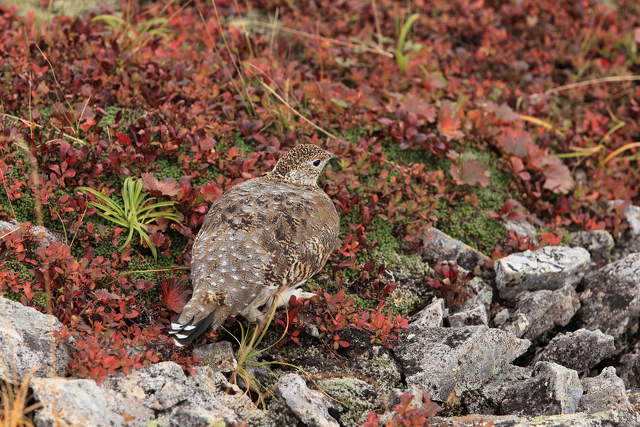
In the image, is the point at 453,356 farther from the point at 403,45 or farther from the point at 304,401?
the point at 403,45

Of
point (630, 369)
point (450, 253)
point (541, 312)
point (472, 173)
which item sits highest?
point (472, 173)

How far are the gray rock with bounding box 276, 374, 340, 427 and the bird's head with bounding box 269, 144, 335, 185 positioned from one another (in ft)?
7.08

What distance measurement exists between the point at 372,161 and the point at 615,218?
276cm

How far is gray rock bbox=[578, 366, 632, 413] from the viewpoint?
5.37 meters

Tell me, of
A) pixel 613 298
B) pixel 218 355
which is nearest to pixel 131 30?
pixel 218 355

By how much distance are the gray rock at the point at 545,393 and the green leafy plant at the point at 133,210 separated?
3.15 meters

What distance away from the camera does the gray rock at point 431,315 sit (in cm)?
636

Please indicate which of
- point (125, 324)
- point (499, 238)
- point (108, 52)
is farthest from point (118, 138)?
point (499, 238)

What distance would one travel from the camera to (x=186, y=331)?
5.08 metres

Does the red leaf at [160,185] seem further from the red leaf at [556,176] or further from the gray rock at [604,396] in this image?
the red leaf at [556,176]

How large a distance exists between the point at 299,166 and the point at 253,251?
1.46 metres

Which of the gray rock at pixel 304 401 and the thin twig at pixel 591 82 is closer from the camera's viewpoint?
the gray rock at pixel 304 401

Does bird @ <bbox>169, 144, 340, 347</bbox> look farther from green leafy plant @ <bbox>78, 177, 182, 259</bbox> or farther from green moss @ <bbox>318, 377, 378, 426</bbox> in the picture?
green moss @ <bbox>318, 377, 378, 426</bbox>

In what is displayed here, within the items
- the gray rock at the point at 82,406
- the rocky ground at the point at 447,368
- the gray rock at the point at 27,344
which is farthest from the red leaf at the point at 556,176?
the gray rock at the point at 27,344
